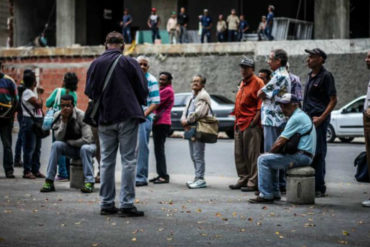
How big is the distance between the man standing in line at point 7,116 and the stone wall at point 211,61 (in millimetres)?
18620

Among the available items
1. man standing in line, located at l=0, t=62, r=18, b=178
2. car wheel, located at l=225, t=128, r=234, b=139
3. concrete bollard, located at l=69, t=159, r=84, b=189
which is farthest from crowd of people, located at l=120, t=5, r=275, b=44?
concrete bollard, located at l=69, t=159, r=84, b=189

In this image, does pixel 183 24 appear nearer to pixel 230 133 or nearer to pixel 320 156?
pixel 230 133

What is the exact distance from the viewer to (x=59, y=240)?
246 inches

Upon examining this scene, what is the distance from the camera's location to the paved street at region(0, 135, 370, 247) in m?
6.31

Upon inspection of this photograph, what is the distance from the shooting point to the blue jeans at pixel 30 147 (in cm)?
1147

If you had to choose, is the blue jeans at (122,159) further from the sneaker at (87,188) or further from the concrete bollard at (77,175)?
the concrete bollard at (77,175)

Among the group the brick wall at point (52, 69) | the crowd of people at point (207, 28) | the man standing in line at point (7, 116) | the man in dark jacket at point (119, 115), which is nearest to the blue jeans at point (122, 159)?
the man in dark jacket at point (119, 115)

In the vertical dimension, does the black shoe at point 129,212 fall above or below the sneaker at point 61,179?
above

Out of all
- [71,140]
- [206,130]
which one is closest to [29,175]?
[71,140]

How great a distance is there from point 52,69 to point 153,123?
24.4 m

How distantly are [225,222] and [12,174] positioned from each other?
546 cm

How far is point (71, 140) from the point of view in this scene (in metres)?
10.0

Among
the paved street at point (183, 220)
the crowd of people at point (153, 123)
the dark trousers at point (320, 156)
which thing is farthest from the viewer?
the dark trousers at point (320, 156)

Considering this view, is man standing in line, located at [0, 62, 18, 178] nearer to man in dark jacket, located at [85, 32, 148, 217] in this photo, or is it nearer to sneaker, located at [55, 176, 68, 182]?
sneaker, located at [55, 176, 68, 182]
